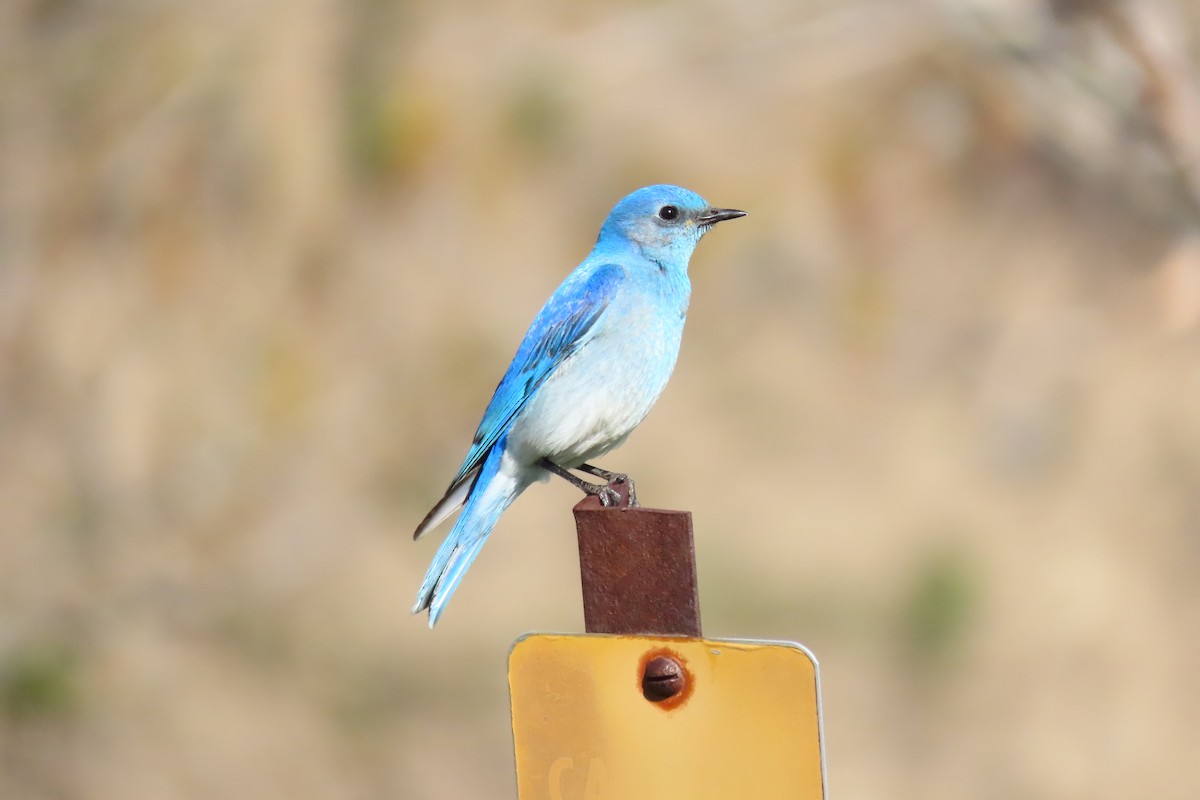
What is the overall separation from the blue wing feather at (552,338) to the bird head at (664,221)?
17 cm

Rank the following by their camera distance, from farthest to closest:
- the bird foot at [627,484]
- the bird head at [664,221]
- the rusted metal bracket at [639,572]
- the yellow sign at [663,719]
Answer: the bird head at [664,221], the bird foot at [627,484], the rusted metal bracket at [639,572], the yellow sign at [663,719]

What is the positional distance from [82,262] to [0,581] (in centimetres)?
245

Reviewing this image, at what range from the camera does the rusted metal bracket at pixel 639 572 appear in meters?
1.94

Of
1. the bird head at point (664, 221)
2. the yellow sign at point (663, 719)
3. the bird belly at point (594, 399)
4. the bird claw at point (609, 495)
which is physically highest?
the bird head at point (664, 221)

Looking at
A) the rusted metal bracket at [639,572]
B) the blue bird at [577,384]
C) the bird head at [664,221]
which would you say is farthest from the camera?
the bird head at [664,221]

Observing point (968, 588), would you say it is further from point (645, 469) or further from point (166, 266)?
point (166, 266)

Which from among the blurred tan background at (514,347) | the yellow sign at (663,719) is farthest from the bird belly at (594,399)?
the blurred tan background at (514,347)

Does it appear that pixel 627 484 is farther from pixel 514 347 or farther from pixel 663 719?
pixel 514 347

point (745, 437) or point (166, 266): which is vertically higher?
point (166, 266)

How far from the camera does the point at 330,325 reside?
30.5ft

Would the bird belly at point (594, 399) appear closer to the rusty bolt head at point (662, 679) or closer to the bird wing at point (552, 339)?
the bird wing at point (552, 339)

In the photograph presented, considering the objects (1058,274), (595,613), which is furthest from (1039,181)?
(595,613)

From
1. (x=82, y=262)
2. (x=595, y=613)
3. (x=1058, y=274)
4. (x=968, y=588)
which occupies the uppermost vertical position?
(x=82, y=262)

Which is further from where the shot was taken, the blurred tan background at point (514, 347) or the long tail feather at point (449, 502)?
the blurred tan background at point (514, 347)
